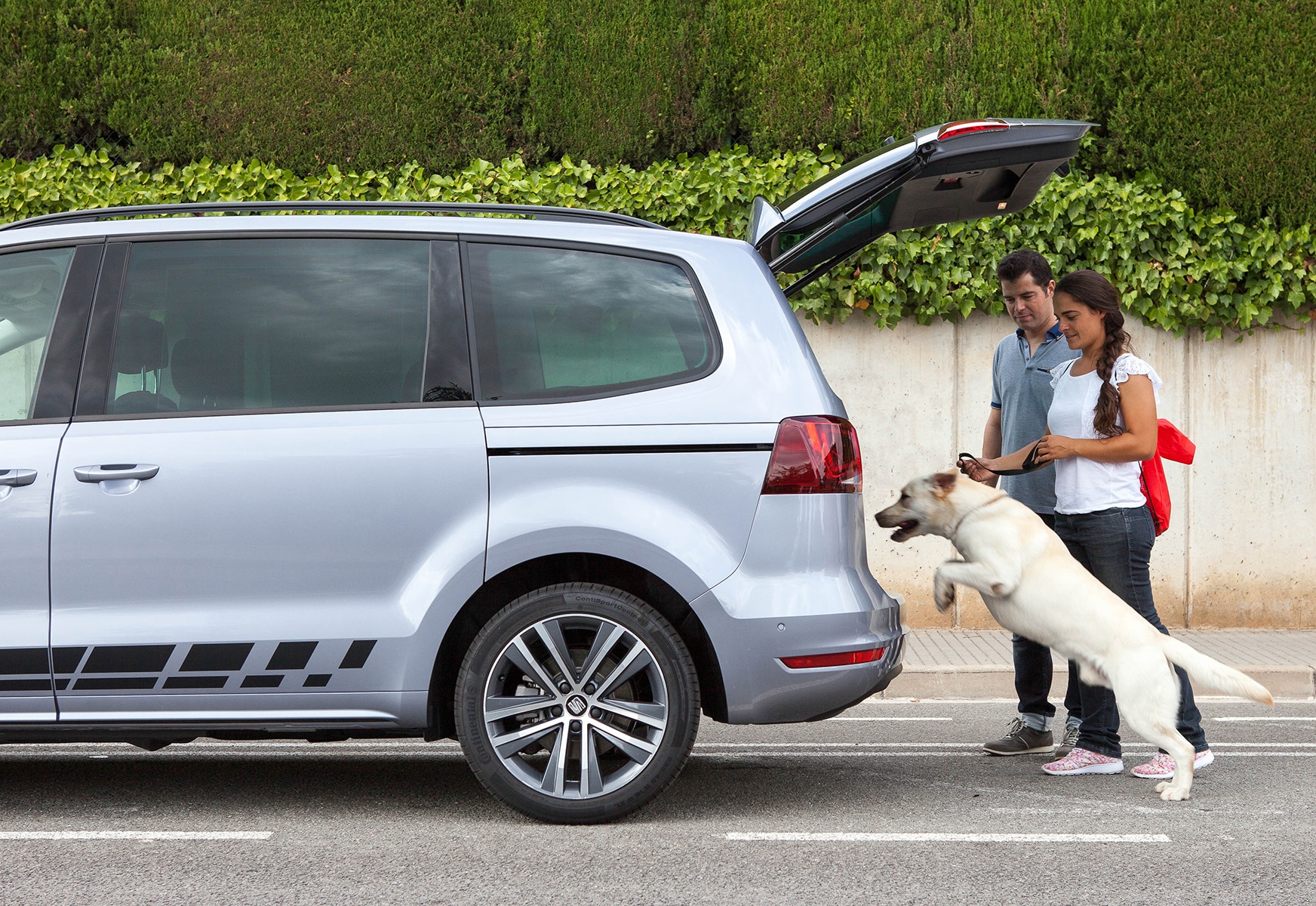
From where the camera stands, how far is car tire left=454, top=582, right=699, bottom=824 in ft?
13.1

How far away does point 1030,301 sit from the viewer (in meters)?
5.31

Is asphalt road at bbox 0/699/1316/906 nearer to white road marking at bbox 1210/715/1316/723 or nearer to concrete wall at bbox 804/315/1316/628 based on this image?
white road marking at bbox 1210/715/1316/723

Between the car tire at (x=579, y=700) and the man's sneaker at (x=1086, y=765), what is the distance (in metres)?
1.75

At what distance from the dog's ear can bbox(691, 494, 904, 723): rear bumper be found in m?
0.73

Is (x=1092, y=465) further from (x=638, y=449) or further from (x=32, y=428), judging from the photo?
(x=32, y=428)

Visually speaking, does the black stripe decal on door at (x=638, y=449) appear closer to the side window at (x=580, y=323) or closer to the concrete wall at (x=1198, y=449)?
the side window at (x=580, y=323)

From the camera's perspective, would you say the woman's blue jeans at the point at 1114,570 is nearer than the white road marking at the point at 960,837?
No

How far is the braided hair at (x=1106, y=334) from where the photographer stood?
4.72 m

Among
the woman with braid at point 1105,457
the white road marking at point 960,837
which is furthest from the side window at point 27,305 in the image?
the woman with braid at point 1105,457

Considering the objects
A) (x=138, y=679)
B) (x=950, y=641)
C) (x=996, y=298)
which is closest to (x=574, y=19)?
(x=996, y=298)

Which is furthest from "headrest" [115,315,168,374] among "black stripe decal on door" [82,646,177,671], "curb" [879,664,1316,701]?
"curb" [879,664,1316,701]

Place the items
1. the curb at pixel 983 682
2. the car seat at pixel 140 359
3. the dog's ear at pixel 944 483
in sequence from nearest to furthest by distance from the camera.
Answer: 1. the car seat at pixel 140 359
2. the dog's ear at pixel 944 483
3. the curb at pixel 983 682

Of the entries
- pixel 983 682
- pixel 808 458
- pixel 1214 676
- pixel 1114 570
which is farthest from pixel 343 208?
pixel 983 682

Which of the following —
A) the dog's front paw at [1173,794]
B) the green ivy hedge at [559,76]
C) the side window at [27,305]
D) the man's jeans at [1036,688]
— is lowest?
the dog's front paw at [1173,794]
